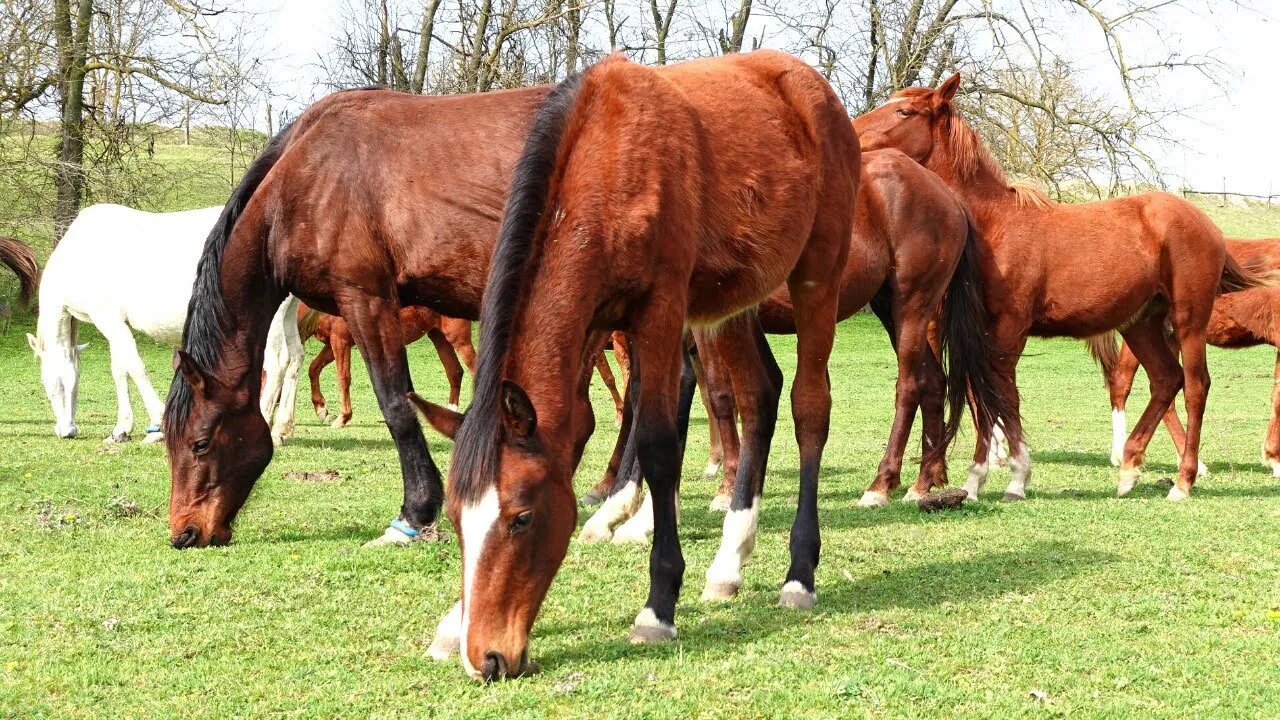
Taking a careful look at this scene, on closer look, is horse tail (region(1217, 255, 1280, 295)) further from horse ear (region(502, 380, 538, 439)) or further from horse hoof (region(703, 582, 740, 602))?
horse ear (region(502, 380, 538, 439))

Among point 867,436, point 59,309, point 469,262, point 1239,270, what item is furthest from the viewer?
point 867,436

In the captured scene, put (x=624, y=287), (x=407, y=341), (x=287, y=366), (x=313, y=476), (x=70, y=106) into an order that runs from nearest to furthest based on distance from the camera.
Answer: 1. (x=624, y=287)
2. (x=313, y=476)
3. (x=287, y=366)
4. (x=407, y=341)
5. (x=70, y=106)

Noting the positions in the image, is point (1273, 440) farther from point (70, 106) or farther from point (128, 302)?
point (70, 106)

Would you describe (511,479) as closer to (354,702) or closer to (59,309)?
(354,702)

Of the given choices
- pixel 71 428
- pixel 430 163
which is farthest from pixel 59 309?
pixel 430 163

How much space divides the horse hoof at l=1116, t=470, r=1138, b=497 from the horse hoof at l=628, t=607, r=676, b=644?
5641 mm

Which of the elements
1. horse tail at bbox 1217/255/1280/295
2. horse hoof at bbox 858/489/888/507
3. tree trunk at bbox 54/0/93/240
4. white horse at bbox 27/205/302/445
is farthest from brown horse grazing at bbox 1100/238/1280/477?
tree trunk at bbox 54/0/93/240

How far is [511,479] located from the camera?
381 centimetres

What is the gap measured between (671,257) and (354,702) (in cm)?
190

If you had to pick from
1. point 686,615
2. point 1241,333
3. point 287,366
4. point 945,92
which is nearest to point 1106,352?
point 1241,333

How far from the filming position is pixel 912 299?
845cm

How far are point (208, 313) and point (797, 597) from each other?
354 cm

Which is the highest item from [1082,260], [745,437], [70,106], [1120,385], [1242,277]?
[70,106]

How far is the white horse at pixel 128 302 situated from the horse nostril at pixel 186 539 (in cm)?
452
